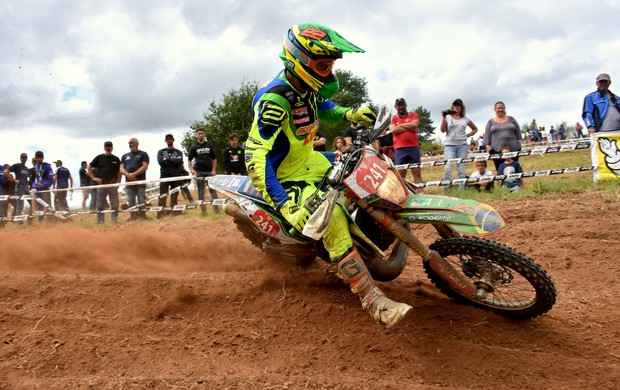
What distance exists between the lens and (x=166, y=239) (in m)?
6.89

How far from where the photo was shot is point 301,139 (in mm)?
4625

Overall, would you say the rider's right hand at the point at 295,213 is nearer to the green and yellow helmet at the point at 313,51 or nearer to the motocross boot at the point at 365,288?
the motocross boot at the point at 365,288

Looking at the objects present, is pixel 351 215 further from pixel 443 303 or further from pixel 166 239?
pixel 166 239

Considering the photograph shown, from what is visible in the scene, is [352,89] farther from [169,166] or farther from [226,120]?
[169,166]

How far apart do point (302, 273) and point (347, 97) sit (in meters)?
65.9

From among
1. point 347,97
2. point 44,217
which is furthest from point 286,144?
point 347,97

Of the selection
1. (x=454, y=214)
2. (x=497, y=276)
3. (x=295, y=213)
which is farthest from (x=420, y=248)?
(x=295, y=213)

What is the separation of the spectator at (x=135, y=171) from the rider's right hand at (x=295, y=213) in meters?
8.05

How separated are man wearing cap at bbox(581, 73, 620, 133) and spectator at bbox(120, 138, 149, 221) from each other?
972 cm

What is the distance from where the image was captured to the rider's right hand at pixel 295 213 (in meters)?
3.88

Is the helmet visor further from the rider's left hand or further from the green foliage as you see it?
the green foliage

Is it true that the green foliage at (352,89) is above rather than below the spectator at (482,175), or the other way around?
above

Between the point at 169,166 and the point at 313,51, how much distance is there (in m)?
8.47

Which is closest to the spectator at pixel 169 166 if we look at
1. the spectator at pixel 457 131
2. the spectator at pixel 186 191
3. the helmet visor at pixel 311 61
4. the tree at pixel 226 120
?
the spectator at pixel 186 191
